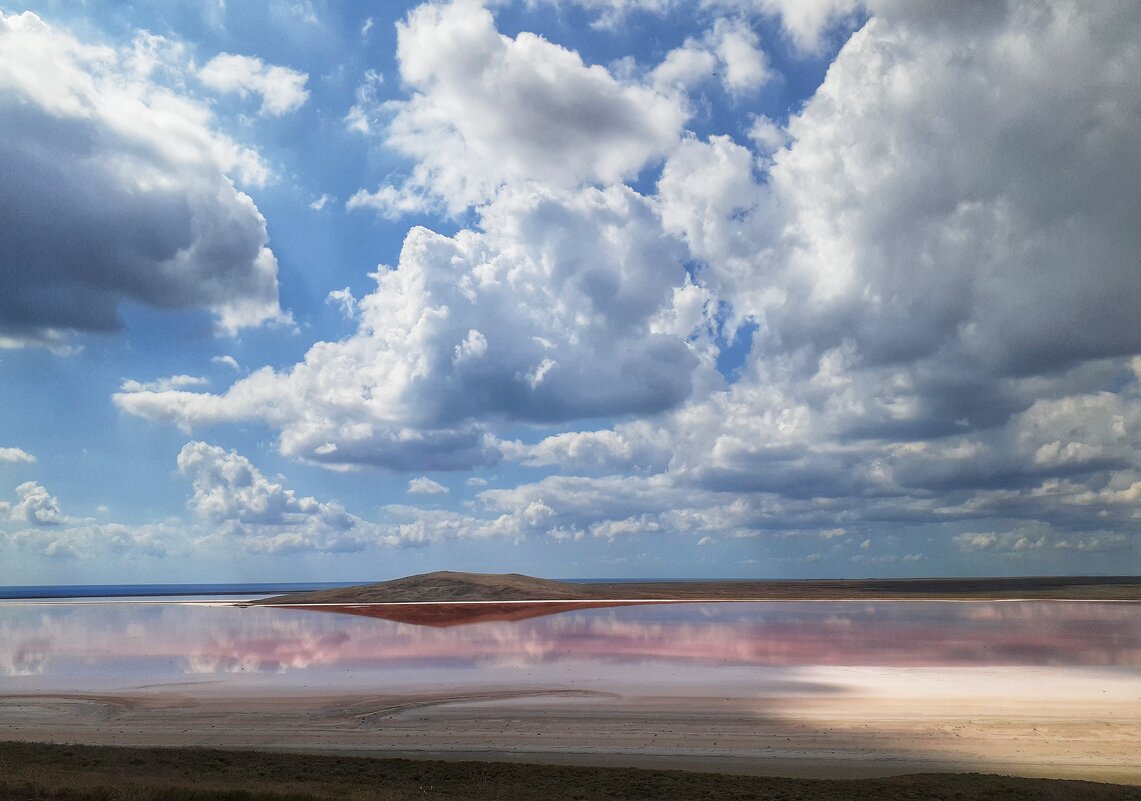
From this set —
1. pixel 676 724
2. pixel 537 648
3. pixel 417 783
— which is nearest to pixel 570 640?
pixel 537 648

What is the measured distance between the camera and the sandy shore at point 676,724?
61.1 feet

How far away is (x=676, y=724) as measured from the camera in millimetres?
22062

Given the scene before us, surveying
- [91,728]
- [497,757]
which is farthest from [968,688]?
[91,728]

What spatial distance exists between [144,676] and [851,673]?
31.8 meters

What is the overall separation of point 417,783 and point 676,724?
918cm

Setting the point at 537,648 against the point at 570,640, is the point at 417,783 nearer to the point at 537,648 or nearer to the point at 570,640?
the point at 537,648

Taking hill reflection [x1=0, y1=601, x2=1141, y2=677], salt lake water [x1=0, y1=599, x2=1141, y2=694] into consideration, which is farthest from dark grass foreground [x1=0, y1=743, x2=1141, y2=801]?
hill reflection [x1=0, y1=601, x2=1141, y2=677]

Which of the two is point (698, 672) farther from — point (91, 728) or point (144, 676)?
point (144, 676)

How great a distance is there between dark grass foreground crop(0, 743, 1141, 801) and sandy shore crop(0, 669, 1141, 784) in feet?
5.59

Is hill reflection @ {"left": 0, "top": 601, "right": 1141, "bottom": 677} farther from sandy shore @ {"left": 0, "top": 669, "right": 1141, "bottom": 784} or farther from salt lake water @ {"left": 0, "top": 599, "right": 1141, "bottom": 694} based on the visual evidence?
sandy shore @ {"left": 0, "top": 669, "right": 1141, "bottom": 784}

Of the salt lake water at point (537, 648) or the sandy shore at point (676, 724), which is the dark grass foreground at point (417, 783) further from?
the salt lake water at point (537, 648)

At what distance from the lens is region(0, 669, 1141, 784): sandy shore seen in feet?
61.1

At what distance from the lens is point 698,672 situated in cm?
3238

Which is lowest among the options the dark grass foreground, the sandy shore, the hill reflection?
the hill reflection
